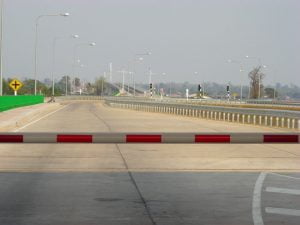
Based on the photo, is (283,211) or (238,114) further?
(238,114)

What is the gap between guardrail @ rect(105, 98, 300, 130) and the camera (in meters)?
38.2

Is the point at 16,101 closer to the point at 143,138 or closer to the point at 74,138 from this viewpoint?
the point at 74,138

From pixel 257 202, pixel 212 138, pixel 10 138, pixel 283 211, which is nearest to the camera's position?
pixel 283 211

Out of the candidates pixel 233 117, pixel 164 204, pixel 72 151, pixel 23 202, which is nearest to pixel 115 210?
pixel 164 204

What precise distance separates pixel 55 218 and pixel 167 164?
26.0ft

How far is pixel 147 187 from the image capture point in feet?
41.8

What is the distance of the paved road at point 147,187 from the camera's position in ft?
31.9

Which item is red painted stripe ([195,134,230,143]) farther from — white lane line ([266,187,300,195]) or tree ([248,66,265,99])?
tree ([248,66,265,99])

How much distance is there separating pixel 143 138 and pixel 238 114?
36.9 m

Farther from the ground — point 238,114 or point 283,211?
point 283,211

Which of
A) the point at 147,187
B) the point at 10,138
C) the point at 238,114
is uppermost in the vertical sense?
the point at 10,138

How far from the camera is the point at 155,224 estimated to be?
9.10m

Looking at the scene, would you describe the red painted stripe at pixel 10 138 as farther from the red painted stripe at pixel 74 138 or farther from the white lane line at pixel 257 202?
the white lane line at pixel 257 202

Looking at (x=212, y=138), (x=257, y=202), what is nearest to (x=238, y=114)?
(x=212, y=138)
